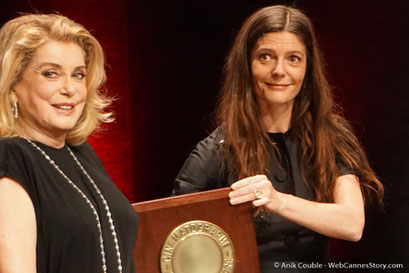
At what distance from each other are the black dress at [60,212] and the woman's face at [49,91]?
0.06 m

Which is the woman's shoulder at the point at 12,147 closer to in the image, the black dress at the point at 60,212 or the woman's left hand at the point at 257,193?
the black dress at the point at 60,212

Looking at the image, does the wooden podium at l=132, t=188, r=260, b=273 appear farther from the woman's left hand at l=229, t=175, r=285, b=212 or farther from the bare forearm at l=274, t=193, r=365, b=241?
the bare forearm at l=274, t=193, r=365, b=241

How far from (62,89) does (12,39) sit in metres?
0.16

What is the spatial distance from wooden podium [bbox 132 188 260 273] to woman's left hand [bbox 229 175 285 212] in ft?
0.08

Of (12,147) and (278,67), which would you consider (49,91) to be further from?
(278,67)

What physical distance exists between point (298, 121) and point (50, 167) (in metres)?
1.07

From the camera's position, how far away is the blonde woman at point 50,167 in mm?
1476

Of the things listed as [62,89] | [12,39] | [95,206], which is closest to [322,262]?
[95,206]

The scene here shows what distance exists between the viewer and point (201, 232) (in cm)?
206

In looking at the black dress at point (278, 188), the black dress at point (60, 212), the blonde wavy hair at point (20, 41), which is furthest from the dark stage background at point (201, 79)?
the black dress at point (60, 212)

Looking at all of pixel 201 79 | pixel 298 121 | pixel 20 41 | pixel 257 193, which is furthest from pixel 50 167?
pixel 201 79

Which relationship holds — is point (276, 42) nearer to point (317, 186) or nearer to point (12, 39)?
point (317, 186)

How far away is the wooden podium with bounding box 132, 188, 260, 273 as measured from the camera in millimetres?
2020

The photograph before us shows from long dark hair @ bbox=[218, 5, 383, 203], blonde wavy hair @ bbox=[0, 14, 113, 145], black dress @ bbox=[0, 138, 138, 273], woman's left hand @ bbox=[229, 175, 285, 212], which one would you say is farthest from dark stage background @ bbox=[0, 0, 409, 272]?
black dress @ bbox=[0, 138, 138, 273]
